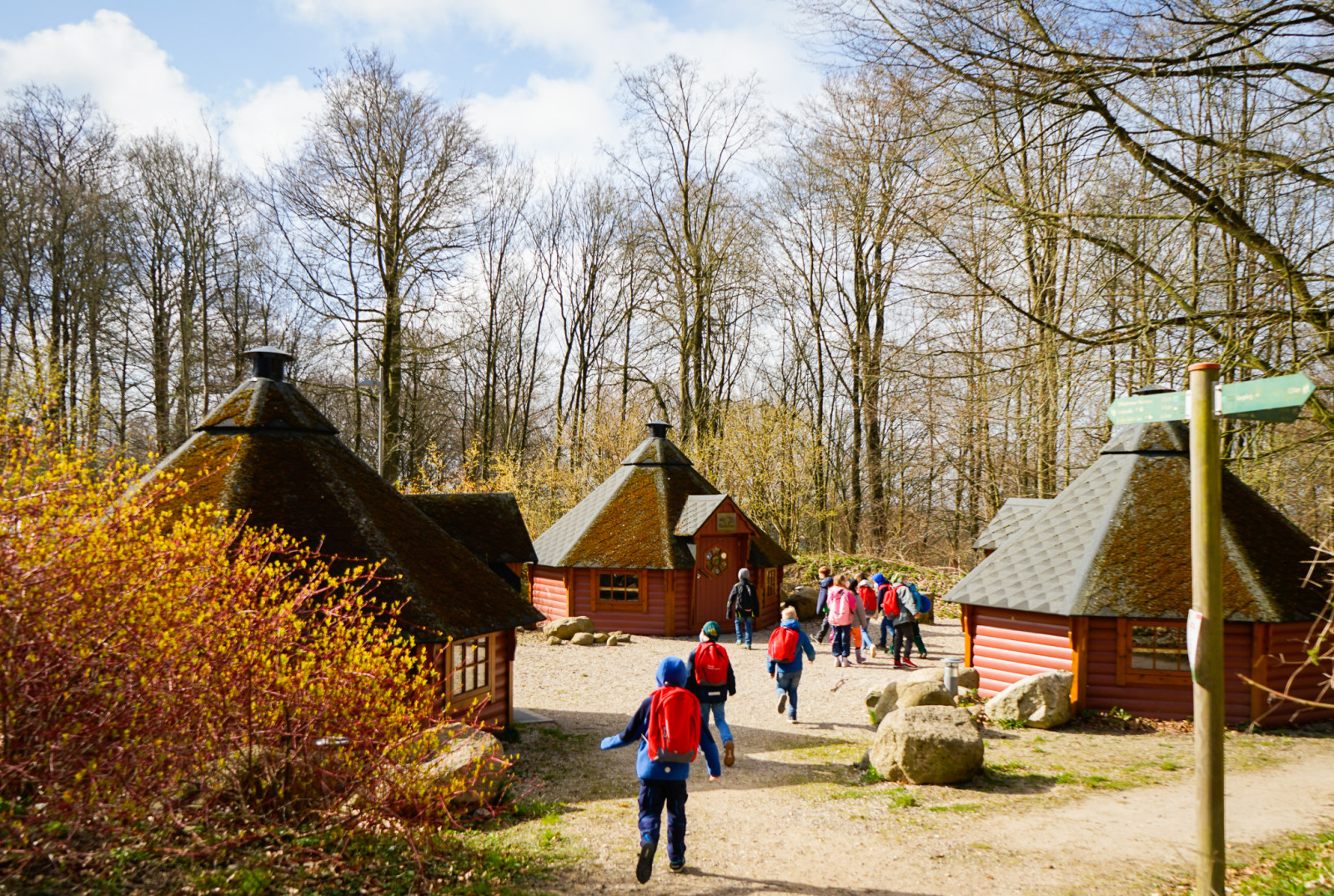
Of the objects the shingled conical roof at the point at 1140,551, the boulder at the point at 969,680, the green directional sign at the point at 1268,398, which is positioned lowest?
the boulder at the point at 969,680

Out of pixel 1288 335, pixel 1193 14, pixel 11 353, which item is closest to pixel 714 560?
pixel 1288 335

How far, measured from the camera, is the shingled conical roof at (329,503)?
10.9 metres

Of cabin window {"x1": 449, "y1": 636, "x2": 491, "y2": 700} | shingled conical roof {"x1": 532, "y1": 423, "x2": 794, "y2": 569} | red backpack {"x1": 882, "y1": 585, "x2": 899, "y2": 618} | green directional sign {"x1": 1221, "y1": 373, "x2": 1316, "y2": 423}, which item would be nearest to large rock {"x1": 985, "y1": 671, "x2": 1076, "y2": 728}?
red backpack {"x1": 882, "y1": 585, "x2": 899, "y2": 618}

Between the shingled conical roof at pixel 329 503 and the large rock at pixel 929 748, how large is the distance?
544 cm

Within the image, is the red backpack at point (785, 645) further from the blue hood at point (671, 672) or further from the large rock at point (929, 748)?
the blue hood at point (671, 672)

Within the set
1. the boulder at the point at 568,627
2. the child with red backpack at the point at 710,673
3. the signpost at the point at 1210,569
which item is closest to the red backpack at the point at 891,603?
the boulder at the point at 568,627

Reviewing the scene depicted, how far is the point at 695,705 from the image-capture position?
267 inches

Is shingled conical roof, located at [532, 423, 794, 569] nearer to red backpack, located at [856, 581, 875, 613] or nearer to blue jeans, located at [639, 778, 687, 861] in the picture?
red backpack, located at [856, 581, 875, 613]

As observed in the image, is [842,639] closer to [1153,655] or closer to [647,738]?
[1153,655]

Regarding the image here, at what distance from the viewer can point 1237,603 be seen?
1216 cm

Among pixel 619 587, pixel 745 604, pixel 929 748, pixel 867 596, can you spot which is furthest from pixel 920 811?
pixel 619 587

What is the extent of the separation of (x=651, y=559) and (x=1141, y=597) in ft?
38.9

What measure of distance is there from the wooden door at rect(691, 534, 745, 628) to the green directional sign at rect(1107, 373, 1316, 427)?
16.6m

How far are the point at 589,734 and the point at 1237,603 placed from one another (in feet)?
33.0
